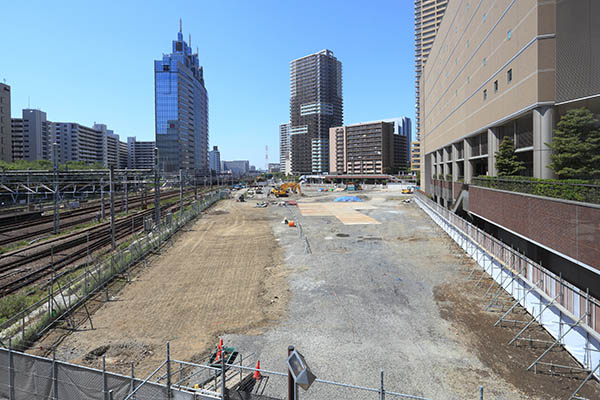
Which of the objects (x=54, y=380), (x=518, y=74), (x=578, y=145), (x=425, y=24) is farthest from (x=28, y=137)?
(x=578, y=145)

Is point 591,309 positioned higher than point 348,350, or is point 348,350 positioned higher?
point 591,309

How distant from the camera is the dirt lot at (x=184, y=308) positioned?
12.7m

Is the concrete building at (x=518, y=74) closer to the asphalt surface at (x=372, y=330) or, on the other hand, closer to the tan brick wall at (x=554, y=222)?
the tan brick wall at (x=554, y=222)

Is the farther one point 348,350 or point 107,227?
point 107,227

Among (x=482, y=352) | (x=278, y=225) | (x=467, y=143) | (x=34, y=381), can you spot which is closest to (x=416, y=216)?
(x=467, y=143)

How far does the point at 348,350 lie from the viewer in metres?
12.7

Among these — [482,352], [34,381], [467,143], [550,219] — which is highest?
[467,143]

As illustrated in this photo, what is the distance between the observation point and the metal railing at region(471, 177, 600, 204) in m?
14.9

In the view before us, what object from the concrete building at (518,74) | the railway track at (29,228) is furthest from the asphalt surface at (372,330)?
the railway track at (29,228)

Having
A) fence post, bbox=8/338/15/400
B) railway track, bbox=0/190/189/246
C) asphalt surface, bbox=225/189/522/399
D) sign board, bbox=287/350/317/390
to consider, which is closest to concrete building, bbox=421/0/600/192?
asphalt surface, bbox=225/189/522/399

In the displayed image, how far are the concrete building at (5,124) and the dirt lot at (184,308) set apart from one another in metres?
96.1

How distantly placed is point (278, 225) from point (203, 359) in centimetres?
3262

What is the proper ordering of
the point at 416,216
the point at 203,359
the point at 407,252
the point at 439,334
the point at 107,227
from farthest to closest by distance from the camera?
the point at 416,216 → the point at 107,227 → the point at 407,252 → the point at 439,334 → the point at 203,359

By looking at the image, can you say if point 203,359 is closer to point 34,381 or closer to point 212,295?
point 34,381
